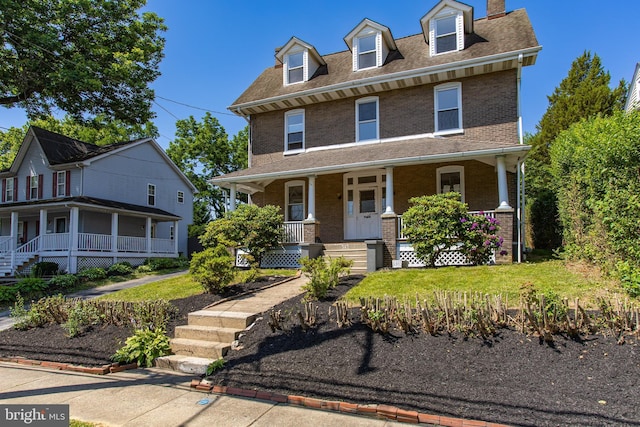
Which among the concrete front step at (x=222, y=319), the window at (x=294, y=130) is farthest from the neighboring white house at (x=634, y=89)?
the concrete front step at (x=222, y=319)

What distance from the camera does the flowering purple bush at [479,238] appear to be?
10249 millimetres

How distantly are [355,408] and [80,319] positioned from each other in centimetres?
610

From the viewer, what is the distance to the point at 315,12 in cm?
1241

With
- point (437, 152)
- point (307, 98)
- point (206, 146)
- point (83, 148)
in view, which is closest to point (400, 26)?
point (307, 98)

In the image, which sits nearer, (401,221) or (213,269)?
(213,269)

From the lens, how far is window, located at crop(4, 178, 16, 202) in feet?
82.7

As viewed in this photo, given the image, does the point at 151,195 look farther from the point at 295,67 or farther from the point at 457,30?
the point at 457,30

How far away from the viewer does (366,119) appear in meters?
15.2

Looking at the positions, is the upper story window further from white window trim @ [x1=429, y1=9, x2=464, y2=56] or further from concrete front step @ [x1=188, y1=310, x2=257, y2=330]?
white window trim @ [x1=429, y1=9, x2=464, y2=56]

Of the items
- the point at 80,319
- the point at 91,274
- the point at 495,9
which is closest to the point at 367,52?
the point at 495,9

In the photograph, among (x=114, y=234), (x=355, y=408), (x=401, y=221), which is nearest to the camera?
(x=355, y=408)

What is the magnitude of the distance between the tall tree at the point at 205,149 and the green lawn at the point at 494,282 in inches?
1181

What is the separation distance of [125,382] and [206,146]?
33.0 m

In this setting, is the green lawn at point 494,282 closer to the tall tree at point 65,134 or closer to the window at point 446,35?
the window at point 446,35
